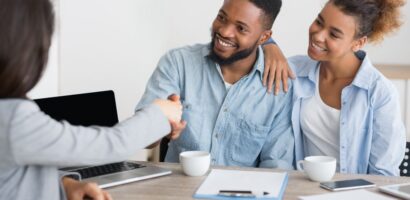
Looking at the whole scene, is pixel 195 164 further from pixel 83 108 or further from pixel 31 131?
pixel 31 131

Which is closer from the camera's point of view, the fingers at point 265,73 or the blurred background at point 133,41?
the fingers at point 265,73

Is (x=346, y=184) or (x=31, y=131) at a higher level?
(x=31, y=131)

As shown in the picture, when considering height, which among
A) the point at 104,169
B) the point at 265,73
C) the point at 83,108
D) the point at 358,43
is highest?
the point at 358,43

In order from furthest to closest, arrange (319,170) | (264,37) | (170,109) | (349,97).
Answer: (264,37)
(349,97)
(319,170)
(170,109)

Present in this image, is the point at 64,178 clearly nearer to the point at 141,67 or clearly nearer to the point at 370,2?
the point at 370,2

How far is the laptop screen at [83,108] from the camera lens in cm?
150

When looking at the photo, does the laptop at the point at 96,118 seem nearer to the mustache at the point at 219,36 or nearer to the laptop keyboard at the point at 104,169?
the laptop keyboard at the point at 104,169

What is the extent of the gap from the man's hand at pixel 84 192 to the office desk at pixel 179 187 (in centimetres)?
6

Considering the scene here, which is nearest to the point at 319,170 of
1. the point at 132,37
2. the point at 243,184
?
the point at 243,184

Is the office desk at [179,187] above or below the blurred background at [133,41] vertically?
below

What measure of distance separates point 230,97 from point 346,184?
585 mm

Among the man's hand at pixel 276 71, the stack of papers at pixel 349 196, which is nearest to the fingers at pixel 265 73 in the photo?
the man's hand at pixel 276 71

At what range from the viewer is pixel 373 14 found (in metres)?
1.74

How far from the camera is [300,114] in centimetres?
173
